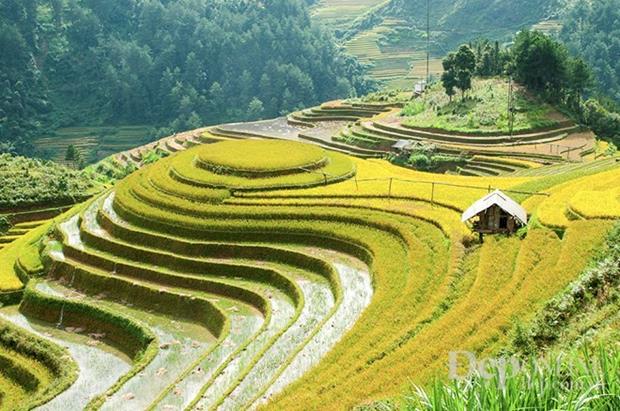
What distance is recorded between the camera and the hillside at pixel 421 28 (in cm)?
9919

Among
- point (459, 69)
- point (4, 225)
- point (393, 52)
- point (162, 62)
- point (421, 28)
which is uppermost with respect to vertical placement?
point (421, 28)

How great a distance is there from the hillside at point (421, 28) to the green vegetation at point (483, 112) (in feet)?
148

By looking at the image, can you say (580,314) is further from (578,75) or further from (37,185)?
(578,75)

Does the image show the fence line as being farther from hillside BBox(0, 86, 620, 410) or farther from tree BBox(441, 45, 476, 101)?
tree BBox(441, 45, 476, 101)

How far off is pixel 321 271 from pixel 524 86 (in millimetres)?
29839

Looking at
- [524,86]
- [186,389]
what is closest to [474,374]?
[186,389]

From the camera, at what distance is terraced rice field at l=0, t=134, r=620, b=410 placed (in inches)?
540

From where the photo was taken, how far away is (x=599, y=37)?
3127 inches

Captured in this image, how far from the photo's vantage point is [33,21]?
9094 cm

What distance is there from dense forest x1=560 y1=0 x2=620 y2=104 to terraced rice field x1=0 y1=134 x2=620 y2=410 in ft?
167

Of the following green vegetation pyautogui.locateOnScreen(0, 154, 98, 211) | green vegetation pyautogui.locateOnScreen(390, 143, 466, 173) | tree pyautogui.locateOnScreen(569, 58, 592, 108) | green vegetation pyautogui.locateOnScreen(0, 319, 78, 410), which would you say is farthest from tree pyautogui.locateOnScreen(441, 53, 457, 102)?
green vegetation pyautogui.locateOnScreen(0, 319, 78, 410)

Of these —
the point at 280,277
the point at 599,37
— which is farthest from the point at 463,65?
the point at 599,37

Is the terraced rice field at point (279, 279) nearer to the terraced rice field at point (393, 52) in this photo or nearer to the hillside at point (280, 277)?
the hillside at point (280, 277)

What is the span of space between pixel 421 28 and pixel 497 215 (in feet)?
324
